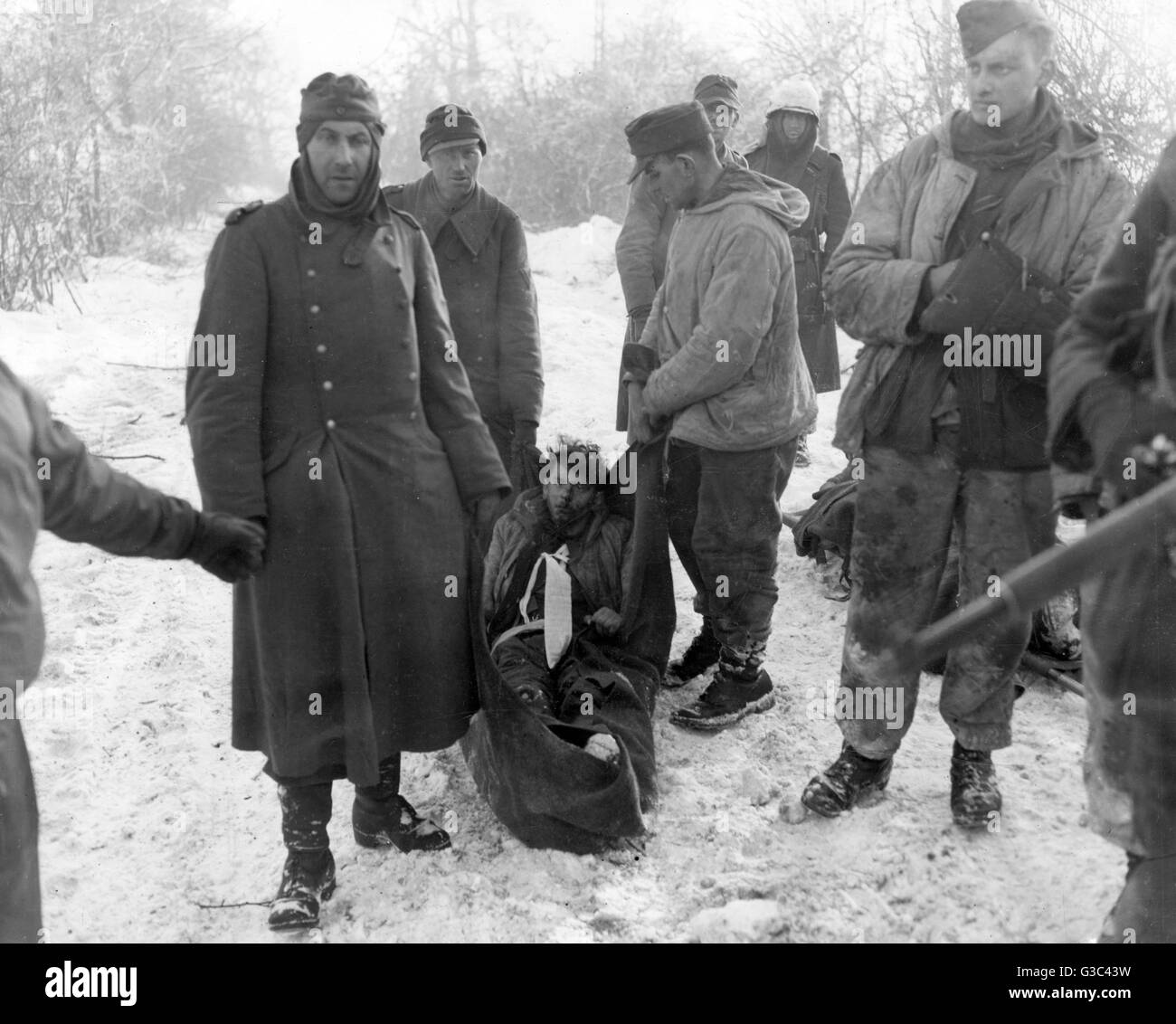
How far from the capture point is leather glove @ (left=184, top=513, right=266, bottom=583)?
2.69 m

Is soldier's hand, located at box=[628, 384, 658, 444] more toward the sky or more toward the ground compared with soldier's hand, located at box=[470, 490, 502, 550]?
more toward the sky

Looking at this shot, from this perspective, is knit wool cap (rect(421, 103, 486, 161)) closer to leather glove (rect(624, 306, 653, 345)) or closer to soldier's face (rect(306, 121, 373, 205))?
leather glove (rect(624, 306, 653, 345))

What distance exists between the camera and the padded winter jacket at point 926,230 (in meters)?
3.01

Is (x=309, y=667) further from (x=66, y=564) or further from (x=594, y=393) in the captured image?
(x=594, y=393)

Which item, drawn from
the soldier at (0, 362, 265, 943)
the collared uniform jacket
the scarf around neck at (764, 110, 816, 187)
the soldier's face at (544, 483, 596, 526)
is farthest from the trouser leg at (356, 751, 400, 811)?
the scarf around neck at (764, 110, 816, 187)

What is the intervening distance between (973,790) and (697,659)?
147cm

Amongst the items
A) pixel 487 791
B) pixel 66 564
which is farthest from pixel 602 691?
pixel 66 564

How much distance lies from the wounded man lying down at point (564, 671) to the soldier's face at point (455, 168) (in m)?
1.15

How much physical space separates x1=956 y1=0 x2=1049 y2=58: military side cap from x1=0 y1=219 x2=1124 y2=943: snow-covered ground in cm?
213

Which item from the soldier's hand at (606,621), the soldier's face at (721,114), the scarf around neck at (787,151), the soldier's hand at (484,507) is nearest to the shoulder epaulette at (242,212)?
the soldier's hand at (484,507)

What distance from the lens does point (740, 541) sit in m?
4.17

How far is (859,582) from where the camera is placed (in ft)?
11.2

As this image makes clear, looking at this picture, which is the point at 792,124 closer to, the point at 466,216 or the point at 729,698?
the point at 466,216

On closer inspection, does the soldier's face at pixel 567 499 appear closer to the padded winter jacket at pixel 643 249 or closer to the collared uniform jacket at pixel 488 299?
the collared uniform jacket at pixel 488 299
